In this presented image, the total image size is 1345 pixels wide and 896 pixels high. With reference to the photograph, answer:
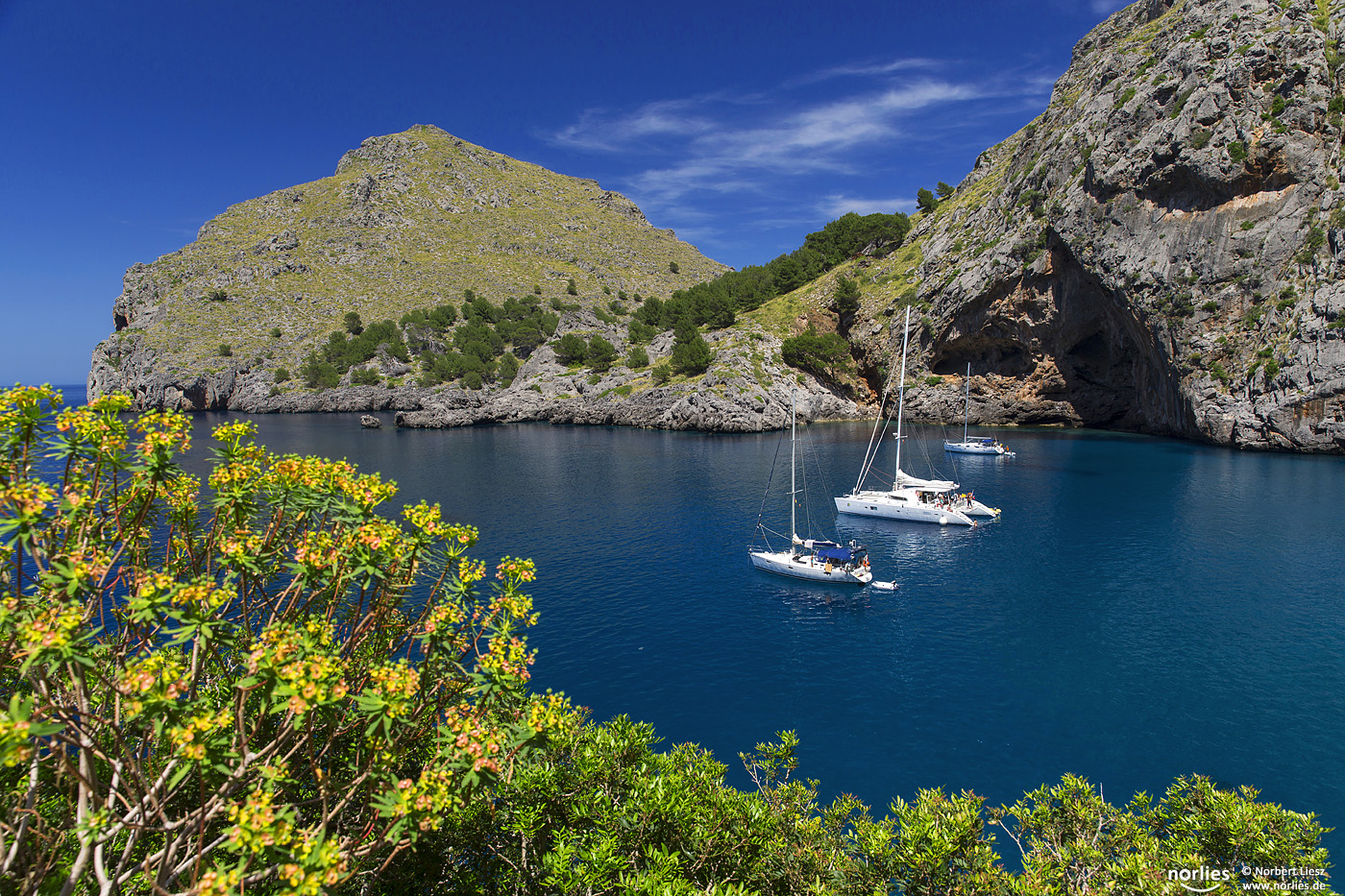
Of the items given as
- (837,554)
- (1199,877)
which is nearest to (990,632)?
(837,554)

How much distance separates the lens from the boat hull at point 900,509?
5191cm

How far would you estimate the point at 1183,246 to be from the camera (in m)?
82.2

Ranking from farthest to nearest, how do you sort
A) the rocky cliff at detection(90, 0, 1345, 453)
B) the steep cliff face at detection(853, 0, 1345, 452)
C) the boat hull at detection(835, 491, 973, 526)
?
the rocky cliff at detection(90, 0, 1345, 453) → the steep cliff face at detection(853, 0, 1345, 452) → the boat hull at detection(835, 491, 973, 526)

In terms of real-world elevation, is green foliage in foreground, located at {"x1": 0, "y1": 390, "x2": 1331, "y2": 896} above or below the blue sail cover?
above

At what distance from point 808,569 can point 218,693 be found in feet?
107

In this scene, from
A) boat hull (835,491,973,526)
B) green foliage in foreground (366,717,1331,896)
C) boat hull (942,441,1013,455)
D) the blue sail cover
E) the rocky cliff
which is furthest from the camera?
boat hull (942,441,1013,455)

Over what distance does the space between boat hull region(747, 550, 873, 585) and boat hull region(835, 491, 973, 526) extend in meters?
16.0

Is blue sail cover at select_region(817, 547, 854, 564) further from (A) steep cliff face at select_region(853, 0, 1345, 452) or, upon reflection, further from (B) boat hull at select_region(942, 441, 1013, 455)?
(A) steep cliff face at select_region(853, 0, 1345, 452)

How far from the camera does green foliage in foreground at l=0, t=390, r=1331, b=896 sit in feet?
22.8

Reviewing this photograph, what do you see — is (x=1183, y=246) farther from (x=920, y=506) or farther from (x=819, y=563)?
(x=819, y=563)

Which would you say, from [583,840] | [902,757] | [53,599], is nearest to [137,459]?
[53,599]

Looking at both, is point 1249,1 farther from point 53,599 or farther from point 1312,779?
point 53,599

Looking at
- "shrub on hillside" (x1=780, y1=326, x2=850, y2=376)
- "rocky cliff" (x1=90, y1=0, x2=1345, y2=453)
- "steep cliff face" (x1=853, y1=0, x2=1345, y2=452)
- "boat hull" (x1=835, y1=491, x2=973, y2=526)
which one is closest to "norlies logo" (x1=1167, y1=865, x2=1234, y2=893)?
"boat hull" (x1=835, y1=491, x2=973, y2=526)

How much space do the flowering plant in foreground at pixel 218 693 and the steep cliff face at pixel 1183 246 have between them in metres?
101
